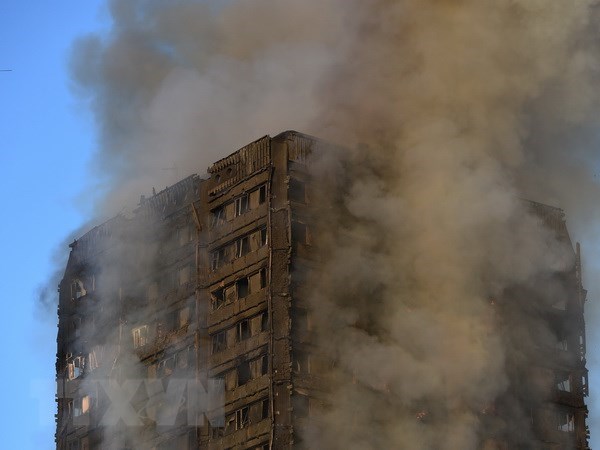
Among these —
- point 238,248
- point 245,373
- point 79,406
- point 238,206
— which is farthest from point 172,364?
point 79,406

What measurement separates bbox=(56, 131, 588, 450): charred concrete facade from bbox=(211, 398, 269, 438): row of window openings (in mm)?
86

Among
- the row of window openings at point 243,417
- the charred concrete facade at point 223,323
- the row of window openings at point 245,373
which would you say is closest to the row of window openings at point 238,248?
the charred concrete facade at point 223,323

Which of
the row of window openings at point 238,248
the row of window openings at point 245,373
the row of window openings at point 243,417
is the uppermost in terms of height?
the row of window openings at point 238,248

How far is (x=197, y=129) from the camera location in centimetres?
11131

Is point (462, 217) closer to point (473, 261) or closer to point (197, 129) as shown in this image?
point (473, 261)

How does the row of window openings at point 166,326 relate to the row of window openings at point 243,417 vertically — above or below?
above

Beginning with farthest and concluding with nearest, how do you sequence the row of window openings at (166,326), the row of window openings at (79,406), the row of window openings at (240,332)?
the row of window openings at (79,406) < the row of window openings at (166,326) < the row of window openings at (240,332)

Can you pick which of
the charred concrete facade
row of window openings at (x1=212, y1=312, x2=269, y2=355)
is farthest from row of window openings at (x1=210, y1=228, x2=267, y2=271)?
row of window openings at (x1=212, y1=312, x2=269, y2=355)

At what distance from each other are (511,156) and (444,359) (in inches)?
541

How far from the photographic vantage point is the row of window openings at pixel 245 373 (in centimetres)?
9988

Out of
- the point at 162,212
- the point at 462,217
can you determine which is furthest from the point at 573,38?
the point at 162,212

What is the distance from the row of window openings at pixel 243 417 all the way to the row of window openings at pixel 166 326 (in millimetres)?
8172

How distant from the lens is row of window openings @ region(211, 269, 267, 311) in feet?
334

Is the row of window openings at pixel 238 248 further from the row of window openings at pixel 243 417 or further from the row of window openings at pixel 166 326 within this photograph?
the row of window openings at pixel 243 417
